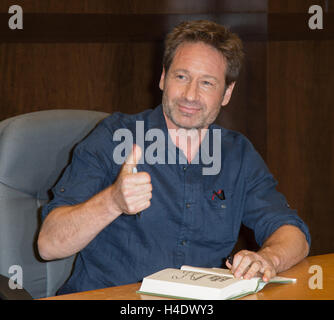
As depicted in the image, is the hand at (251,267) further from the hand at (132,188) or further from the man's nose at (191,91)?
the man's nose at (191,91)

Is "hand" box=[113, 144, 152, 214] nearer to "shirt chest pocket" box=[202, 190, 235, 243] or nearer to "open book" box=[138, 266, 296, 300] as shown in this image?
"open book" box=[138, 266, 296, 300]

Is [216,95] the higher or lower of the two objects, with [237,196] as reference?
higher

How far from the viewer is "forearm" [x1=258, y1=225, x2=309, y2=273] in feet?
4.51

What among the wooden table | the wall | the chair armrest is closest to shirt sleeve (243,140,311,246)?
the wooden table

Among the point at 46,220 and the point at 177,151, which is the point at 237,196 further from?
the point at 46,220

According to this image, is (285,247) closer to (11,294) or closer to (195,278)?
(195,278)

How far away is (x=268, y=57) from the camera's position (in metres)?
2.89

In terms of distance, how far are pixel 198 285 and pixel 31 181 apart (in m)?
0.68

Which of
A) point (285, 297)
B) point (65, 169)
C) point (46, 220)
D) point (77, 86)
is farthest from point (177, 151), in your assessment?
point (77, 86)

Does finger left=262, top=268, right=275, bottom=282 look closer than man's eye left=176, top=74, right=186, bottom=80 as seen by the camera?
Yes

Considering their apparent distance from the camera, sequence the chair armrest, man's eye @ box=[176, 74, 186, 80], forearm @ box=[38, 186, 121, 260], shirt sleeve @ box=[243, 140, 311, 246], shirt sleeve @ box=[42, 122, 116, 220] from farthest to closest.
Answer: man's eye @ box=[176, 74, 186, 80]
shirt sleeve @ box=[243, 140, 311, 246]
shirt sleeve @ box=[42, 122, 116, 220]
forearm @ box=[38, 186, 121, 260]
the chair armrest

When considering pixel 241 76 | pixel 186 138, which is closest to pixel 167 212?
pixel 186 138

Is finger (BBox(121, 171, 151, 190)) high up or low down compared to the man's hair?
down

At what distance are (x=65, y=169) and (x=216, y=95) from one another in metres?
0.52
